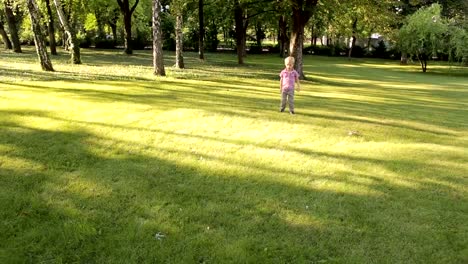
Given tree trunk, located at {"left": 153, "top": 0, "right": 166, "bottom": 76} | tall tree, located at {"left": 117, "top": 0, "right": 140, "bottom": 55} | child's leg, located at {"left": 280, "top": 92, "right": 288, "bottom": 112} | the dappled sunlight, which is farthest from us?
tall tree, located at {"left": 117, "top": 0, "right": 140, "bottom": 55}

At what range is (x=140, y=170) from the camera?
643 centimetres

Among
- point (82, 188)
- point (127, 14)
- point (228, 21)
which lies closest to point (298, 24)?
point (127, 14)

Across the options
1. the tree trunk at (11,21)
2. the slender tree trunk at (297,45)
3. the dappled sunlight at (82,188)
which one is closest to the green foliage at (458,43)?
the slender tree trunk at (297,45)

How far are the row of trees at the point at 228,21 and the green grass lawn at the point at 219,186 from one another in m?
10.1

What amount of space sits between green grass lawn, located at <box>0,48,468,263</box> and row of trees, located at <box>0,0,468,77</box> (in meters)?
10.1

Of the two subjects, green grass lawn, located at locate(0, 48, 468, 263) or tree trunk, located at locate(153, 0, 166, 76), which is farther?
tree trunk, located at locate(153, 0, 166, 76)

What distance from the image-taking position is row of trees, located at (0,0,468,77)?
21750 millimetres

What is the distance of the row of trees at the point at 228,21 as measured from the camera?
2175cm

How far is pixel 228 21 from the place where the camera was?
4325 cm

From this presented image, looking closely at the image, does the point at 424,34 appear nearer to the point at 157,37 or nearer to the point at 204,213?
the point at 157,37

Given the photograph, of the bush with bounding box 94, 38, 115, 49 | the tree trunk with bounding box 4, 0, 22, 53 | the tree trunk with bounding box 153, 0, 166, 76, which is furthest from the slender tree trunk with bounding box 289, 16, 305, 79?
the bush with bounding box 94, 38, 115, 49

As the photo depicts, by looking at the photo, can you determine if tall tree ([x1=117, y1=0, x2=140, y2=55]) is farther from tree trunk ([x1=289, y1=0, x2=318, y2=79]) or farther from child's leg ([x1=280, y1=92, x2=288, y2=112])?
child's leg ([x1=280, y1=92, x2=288, y2=112])

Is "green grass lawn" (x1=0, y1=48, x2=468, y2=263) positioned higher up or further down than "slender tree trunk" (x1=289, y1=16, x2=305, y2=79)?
further down

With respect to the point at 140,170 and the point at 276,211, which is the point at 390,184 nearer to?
the point at 276,211
